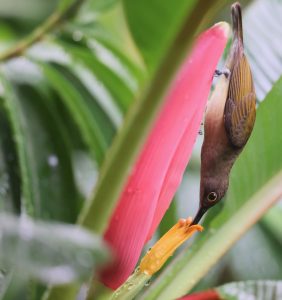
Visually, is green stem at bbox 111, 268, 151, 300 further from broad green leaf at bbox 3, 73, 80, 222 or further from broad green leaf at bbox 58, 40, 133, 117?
broad green leaf at bbox 58, 40, 133, 117

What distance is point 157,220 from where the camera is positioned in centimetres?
34

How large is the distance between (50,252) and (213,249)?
23 cm

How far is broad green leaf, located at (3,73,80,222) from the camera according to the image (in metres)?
0.57

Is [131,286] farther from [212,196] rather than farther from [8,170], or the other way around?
[8,170]

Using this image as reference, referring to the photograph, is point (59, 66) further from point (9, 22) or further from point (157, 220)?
point (157, 220)

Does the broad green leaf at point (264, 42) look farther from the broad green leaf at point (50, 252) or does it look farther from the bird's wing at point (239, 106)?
the broad green leaf at point (50, 252)

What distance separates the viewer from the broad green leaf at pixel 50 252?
184mm

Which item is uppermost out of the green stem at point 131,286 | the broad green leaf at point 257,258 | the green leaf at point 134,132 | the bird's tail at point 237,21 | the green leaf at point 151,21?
the green leaf at point 151,21

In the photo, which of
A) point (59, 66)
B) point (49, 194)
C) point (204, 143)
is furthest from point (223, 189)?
point (59, 66)

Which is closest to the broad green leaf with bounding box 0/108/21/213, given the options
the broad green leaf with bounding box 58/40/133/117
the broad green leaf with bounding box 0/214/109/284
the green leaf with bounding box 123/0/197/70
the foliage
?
the foliage

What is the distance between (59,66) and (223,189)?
1.47 feet

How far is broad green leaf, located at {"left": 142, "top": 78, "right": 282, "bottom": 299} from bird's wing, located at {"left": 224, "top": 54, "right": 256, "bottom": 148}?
0.04 m

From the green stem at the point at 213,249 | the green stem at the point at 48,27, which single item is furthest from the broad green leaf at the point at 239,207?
the green stem at the point at 48,27

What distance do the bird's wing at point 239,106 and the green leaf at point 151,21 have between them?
5 centimetres
